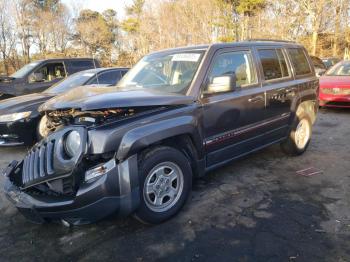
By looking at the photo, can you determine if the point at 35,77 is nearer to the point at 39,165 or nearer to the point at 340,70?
the point at 39,165

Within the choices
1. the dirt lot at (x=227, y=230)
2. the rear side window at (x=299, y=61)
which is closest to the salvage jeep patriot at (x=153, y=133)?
the dirt lot at (x=227, y=230)

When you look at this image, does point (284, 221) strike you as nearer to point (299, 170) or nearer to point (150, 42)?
point (299, 170)

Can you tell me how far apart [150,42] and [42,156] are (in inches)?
1080

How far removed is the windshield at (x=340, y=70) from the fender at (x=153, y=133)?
27.3 feet

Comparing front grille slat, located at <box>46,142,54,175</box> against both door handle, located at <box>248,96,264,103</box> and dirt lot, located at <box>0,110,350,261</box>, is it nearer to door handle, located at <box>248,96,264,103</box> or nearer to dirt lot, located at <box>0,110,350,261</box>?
dirt lot, located at <box>0,110,350,261</box>

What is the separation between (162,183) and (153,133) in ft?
1.91

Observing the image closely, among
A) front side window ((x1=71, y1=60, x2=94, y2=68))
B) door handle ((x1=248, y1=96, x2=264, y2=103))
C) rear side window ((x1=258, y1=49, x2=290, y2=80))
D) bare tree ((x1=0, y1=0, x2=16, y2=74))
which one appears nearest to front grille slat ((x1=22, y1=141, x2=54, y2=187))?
door handle ((x1=248, y1=96, x2=264, y2=103))

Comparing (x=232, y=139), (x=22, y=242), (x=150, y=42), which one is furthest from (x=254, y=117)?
(x=150, y=42)

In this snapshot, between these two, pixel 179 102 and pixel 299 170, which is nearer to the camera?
pixel 179 102

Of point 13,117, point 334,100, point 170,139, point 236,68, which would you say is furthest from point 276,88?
point 334,100

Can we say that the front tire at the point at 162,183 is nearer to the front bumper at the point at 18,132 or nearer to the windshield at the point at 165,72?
the windshield at the point at 165,72

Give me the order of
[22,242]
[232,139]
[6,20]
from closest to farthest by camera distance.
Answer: [22,242] → [232,139] → [6,20]

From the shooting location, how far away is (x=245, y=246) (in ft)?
9.81

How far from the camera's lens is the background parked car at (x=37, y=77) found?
888 centimetres
